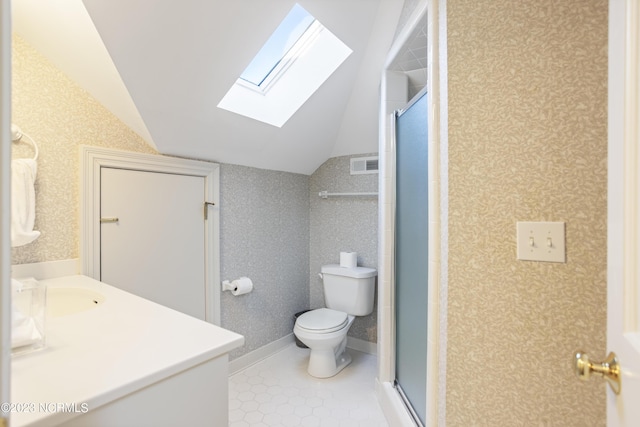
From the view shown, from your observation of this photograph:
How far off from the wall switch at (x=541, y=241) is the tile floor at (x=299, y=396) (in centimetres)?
144

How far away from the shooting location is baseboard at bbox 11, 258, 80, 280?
53.5 inches

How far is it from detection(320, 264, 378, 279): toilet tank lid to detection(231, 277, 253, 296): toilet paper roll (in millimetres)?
652

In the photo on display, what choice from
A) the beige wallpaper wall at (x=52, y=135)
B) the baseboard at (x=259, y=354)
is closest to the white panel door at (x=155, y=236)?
the beige wallpaper wall at (x=52, y=135)

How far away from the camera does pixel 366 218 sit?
8.88 ft

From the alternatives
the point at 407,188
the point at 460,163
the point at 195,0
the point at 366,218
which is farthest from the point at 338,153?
the point at 460,163

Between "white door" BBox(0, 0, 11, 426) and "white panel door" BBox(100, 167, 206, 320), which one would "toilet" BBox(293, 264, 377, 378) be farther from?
"white door" BBox(0, 0, 11, 426)

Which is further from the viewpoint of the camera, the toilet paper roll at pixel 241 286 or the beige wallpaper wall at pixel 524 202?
the toilet paper roll at pixel 241 286

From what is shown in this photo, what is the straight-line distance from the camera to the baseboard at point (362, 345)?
8.75ft

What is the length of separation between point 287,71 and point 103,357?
77.5 inches

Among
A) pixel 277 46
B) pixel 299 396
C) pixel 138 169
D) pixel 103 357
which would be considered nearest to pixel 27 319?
pixel 103 357

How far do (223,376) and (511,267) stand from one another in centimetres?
88

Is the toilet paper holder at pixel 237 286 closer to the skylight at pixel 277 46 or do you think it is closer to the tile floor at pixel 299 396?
the tile floor at pixel 299 396

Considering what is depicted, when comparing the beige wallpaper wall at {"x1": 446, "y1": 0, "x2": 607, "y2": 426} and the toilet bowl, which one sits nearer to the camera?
the beige wallpaper wall at {"x1": 446, "y1": 0, "x2": 607, "y2": 426}

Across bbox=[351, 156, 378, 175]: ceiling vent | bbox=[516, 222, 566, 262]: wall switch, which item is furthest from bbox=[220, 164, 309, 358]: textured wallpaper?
bbox=[516, 222, 566, 262]: wall switch
